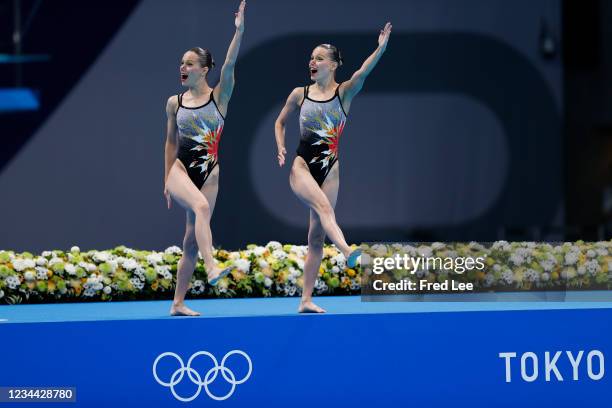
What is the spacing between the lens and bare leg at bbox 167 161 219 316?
6461 mm

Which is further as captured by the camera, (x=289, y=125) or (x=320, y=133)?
(x=289, y=125)

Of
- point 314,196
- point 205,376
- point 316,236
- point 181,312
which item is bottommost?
point 205,376

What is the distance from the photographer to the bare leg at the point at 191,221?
6.46 meters

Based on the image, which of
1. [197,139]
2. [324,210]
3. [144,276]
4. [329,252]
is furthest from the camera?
[329,252]

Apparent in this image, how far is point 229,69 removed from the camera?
6.67 metres

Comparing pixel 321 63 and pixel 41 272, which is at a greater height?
pixel 321 63

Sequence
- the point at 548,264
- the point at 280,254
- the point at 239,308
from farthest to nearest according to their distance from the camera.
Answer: the point at 280,254
the point at 239,308
the point at 548,264

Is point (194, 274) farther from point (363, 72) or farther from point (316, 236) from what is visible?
point (363, 72)

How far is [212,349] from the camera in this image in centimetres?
608

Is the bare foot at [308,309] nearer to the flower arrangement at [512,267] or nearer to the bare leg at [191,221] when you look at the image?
the flower arrangement at [512,267]

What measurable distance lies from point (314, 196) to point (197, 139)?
811mm

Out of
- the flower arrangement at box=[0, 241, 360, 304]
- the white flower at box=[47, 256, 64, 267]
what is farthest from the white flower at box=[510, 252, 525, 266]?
the white flower at box=[47, 256, 64, 267]

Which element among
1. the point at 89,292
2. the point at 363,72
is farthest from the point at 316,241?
the point at 89,292

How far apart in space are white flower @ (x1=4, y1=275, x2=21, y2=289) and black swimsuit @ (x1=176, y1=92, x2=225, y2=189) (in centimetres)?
206
